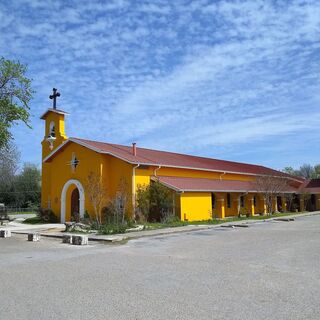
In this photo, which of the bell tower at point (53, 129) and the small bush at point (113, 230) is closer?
the small bush at point (113, 230)

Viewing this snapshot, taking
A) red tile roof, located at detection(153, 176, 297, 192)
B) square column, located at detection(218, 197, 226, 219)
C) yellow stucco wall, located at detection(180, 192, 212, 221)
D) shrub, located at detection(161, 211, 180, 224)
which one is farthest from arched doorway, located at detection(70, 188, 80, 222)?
square column, located at detection(218, 197, 226, 219)

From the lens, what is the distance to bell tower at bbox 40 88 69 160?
3173cm

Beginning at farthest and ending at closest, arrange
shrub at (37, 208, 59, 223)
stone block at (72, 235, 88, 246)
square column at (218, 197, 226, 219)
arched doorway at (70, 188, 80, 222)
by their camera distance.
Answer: square column at (218, 197, 226, 219)
shrub at (37, 208, 59, 223)
arched doorway at (70, 188, 80, 222)
stone block at (72, 235, 88, 246)

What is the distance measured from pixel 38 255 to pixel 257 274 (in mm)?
7266

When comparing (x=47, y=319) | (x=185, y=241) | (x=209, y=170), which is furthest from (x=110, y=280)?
(x=209, y=170)

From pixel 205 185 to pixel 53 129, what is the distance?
12.4 metres

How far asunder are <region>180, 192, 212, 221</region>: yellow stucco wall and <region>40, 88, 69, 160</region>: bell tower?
423 inches

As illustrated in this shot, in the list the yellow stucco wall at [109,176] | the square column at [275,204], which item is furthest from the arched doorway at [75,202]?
the square column at [275,204]

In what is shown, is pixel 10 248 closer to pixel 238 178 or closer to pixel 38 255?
pixel 38 255

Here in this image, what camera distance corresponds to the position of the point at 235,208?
34438 millimetres

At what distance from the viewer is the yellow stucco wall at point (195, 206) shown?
2690cm

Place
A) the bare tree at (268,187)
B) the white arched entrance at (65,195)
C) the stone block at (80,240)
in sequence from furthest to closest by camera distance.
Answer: the bare tree at (268,187) < the white arched entrance at (65,195) < the stone block at (80,240)

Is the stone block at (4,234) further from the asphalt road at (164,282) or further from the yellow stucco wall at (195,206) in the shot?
the yellow stucco wall at (195,206)

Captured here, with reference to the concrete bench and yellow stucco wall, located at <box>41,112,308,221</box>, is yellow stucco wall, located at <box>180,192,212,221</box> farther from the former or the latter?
the concrete bench
